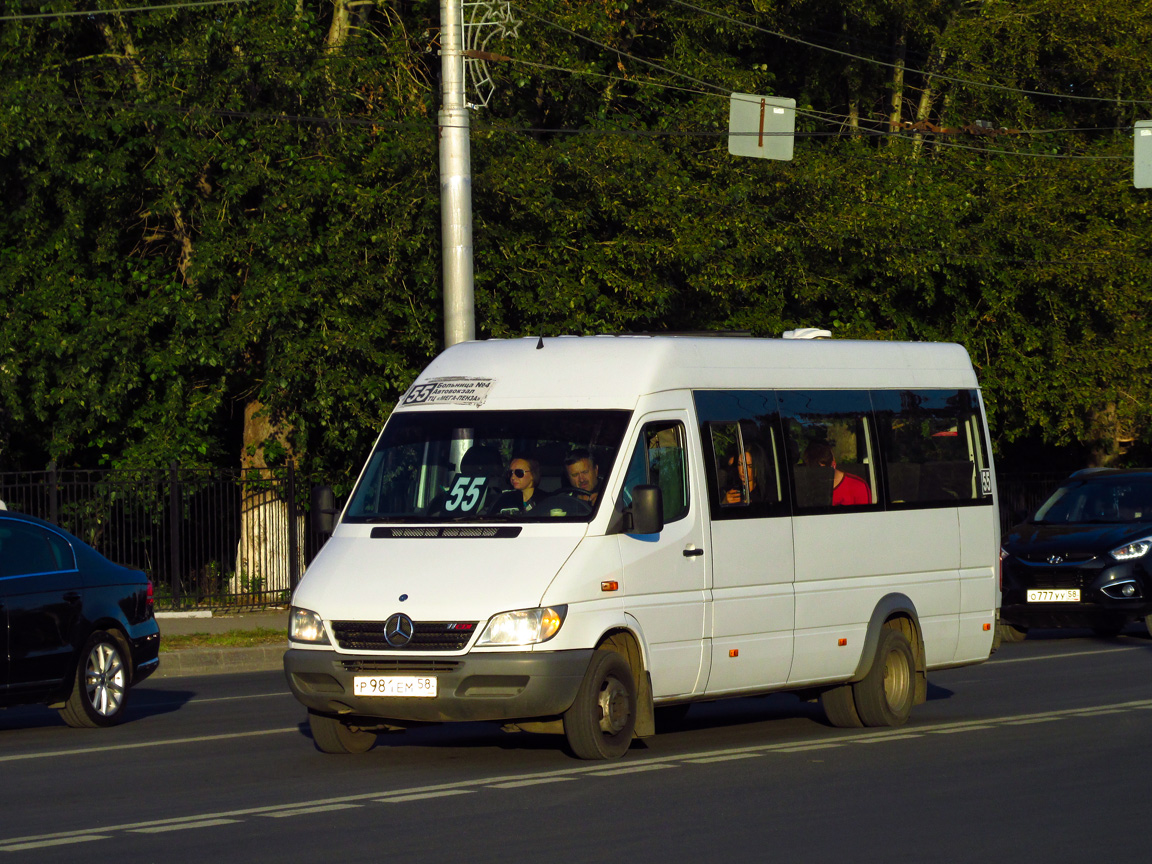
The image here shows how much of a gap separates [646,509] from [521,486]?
0.79 meters

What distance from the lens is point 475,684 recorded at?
367 inches

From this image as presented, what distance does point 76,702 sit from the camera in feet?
41.0

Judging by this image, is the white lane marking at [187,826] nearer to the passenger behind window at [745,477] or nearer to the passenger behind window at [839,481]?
the passenger behind window at [745,477]

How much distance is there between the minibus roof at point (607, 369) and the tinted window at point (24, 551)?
324 cm

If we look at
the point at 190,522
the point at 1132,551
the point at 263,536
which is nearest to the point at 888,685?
the point at 1132,551

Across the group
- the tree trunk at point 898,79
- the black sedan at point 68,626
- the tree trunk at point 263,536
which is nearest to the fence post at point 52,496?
the tree trunk at point 263,536

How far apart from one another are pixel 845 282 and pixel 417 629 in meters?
18.1

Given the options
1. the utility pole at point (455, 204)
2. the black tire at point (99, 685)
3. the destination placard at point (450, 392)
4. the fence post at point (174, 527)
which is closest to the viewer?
the destination placard at point (450, 392)

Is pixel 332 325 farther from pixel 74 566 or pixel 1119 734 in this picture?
pixel 1119 734

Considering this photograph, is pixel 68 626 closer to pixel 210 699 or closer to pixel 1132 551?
pixel 210 699

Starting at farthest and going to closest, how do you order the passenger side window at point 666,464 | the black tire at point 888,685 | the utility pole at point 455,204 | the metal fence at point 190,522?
the metal fence at point 190,522 → the utility pole at point 455,204 → the black tire at point 888,685 → the passenger side window at point 666,464

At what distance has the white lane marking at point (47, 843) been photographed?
763 centimetres

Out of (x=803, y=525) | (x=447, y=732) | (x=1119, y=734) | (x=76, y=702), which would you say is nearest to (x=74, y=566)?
(x=76, y=702)

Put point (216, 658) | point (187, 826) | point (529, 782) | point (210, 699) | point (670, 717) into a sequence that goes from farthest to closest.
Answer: point (216, 658) < point (210, 699) < point (670, 717) < point (529, 782) < point (187, 826)
